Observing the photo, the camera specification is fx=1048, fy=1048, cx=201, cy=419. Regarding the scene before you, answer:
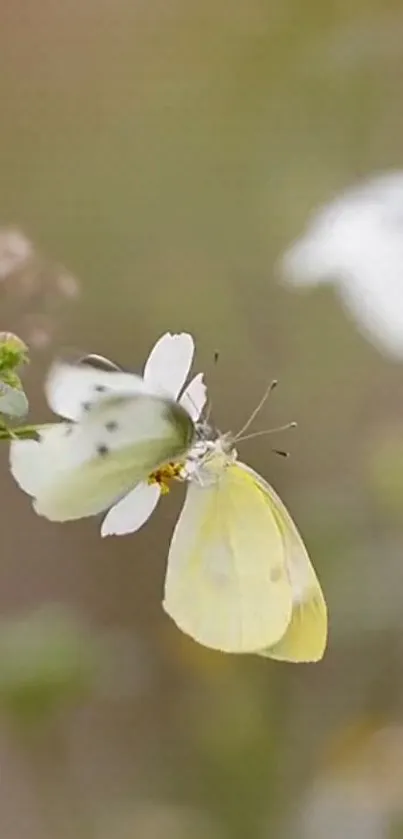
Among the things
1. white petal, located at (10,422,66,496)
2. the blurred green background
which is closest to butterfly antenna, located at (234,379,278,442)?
the blurred green background

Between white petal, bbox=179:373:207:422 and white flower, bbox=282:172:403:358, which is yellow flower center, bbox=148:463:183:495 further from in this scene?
white flower, bbox=282:172:403:358

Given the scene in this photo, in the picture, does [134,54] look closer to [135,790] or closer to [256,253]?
[256,253]

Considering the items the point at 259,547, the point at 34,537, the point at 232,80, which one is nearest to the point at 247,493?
the point at 259,547

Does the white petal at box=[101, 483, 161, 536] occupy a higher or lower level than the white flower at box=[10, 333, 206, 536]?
lower

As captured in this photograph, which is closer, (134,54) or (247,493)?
(247,493)

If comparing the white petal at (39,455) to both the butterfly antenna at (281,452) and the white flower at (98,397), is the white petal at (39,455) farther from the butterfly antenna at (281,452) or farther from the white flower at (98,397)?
the butterfly antenna at (281,452)

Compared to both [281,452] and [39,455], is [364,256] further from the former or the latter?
[39,455]

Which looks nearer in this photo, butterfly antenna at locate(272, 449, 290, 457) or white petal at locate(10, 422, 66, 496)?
white petal at locate(10, 422, 66, 496)
